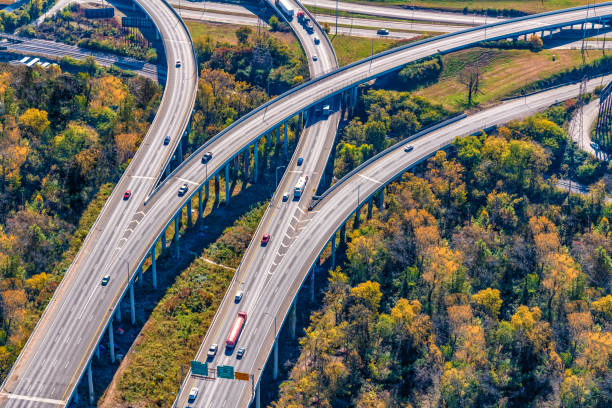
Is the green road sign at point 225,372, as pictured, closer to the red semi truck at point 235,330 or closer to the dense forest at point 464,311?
the red semi truck at point 235,330

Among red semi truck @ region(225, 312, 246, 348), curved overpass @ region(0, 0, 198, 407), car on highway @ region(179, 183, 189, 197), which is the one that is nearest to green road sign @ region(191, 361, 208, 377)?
red semi truck @ region(225, 312, 246, 348)

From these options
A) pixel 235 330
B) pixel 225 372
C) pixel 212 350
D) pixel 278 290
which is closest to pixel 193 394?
pixel 225 372

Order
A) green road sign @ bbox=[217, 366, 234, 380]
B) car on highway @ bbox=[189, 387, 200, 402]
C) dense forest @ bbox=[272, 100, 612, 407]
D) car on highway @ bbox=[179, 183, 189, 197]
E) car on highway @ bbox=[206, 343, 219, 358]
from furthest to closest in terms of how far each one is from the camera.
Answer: car on highway @ bbox=[179, 183, 189, 197] < car on highway @ bbox=[206, 343, 219, 358] < dense forest @ bbox=[272, 100, 612, 407] < car on highway @ bbox=[189, 387, 200, 402] < green road sign @ bbox=[217, 366, 234, 380]

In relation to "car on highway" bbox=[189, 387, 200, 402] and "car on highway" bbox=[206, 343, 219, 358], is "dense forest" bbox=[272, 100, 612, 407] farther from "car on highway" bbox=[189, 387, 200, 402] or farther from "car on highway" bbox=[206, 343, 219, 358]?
"car on highway" bbox=[189, 387, 200, 402]

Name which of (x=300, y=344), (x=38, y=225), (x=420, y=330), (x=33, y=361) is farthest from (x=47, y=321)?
(x=420, y=330)

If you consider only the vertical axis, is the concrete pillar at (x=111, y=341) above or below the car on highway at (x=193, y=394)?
above

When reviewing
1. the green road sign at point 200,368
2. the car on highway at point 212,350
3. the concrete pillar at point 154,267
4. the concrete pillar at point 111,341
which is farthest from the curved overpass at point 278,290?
the concrete pillar at point 154,267
